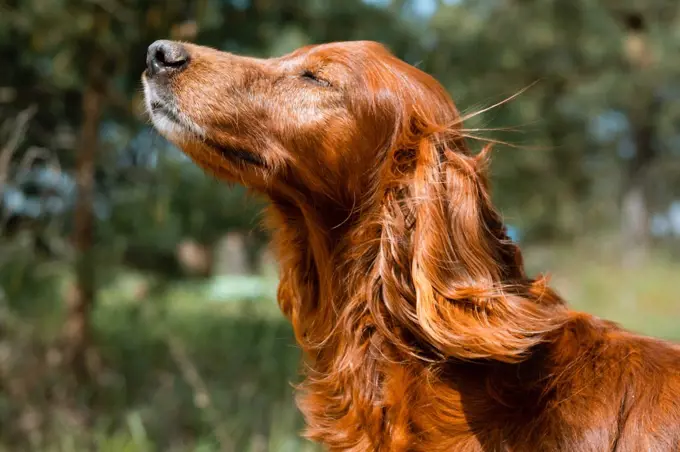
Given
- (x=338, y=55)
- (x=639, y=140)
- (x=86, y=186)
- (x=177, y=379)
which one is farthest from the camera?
(x=639, y=140)

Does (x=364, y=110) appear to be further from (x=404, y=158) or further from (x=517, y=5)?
(x=517, y=5)

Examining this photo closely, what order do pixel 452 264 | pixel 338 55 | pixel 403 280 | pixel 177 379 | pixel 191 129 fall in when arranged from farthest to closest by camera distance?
pixel 177 379 < pixel 338 55 < pixel 191 129 < pixel 403 280 < pixel 452 264

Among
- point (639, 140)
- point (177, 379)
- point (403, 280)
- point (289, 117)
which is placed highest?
point (289, 117)

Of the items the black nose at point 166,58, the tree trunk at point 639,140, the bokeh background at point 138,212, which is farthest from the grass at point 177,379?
the tree trunk at point 639,140

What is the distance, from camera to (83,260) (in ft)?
14.6

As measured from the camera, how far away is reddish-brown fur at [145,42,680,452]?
6.57 feet

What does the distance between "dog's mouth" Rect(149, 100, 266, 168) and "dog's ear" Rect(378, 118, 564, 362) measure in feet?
1.65

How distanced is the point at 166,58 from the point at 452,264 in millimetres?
1187

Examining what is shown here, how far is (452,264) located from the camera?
6.81 ft

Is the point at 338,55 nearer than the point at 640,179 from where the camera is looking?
Yes

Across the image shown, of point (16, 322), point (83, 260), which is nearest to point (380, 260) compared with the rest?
point (83, 260)

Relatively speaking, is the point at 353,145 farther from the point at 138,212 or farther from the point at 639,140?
the point at 639,140

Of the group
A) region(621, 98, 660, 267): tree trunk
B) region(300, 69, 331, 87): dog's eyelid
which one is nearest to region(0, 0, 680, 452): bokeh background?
region(300, 69, 331, 87): dog's eyelid

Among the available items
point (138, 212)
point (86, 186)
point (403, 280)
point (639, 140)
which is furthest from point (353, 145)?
point (639, 140)
